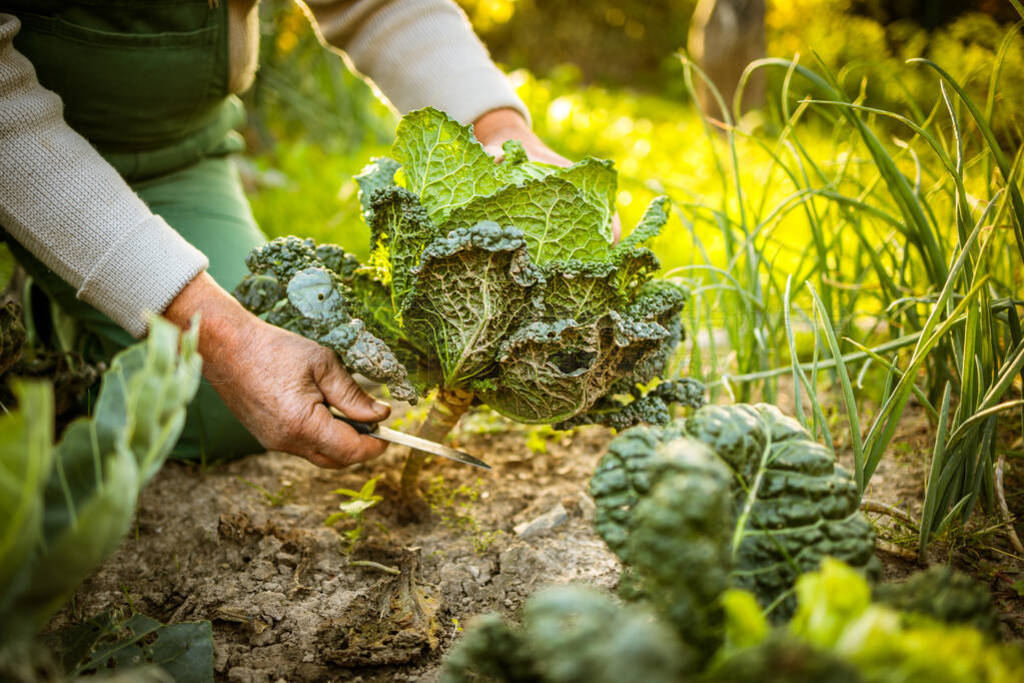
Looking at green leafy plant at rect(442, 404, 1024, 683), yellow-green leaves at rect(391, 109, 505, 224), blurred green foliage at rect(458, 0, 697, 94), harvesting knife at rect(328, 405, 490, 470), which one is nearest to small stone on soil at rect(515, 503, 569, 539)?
harvesting knife at rect(328, 405, 490, 470)

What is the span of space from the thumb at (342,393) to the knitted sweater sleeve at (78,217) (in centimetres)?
35

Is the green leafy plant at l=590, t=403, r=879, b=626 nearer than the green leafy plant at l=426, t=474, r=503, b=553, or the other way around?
the green leafy plant at l=590, t=403, r=879, b=626

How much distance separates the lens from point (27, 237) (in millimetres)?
1538

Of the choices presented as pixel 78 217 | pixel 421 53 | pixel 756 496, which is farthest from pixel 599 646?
pixel 421 53

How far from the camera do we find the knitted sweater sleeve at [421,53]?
6.67ft

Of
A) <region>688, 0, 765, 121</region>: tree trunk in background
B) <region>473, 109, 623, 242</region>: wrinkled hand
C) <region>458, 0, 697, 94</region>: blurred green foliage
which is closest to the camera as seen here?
<region>473, 109, 623, 242</region>: wrinkled hand

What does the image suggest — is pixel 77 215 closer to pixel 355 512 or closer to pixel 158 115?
pixel 158 115

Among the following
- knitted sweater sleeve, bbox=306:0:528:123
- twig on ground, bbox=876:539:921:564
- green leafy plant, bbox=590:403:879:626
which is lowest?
twig on ground, bbox=876:539:921:564

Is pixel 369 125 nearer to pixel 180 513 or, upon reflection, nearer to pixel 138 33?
pixel 138 33

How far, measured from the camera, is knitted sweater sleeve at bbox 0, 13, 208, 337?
149 centimetres

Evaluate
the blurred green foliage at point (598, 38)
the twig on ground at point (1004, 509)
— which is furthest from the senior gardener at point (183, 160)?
the blurred green foliage at point (598, 38)

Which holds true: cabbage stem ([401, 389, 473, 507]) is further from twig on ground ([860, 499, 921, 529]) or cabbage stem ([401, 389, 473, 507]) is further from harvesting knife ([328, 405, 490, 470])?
twig on ground ([860, 499, 921, 529])

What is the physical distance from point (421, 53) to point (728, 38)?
423 cm

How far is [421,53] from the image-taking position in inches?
83.4
